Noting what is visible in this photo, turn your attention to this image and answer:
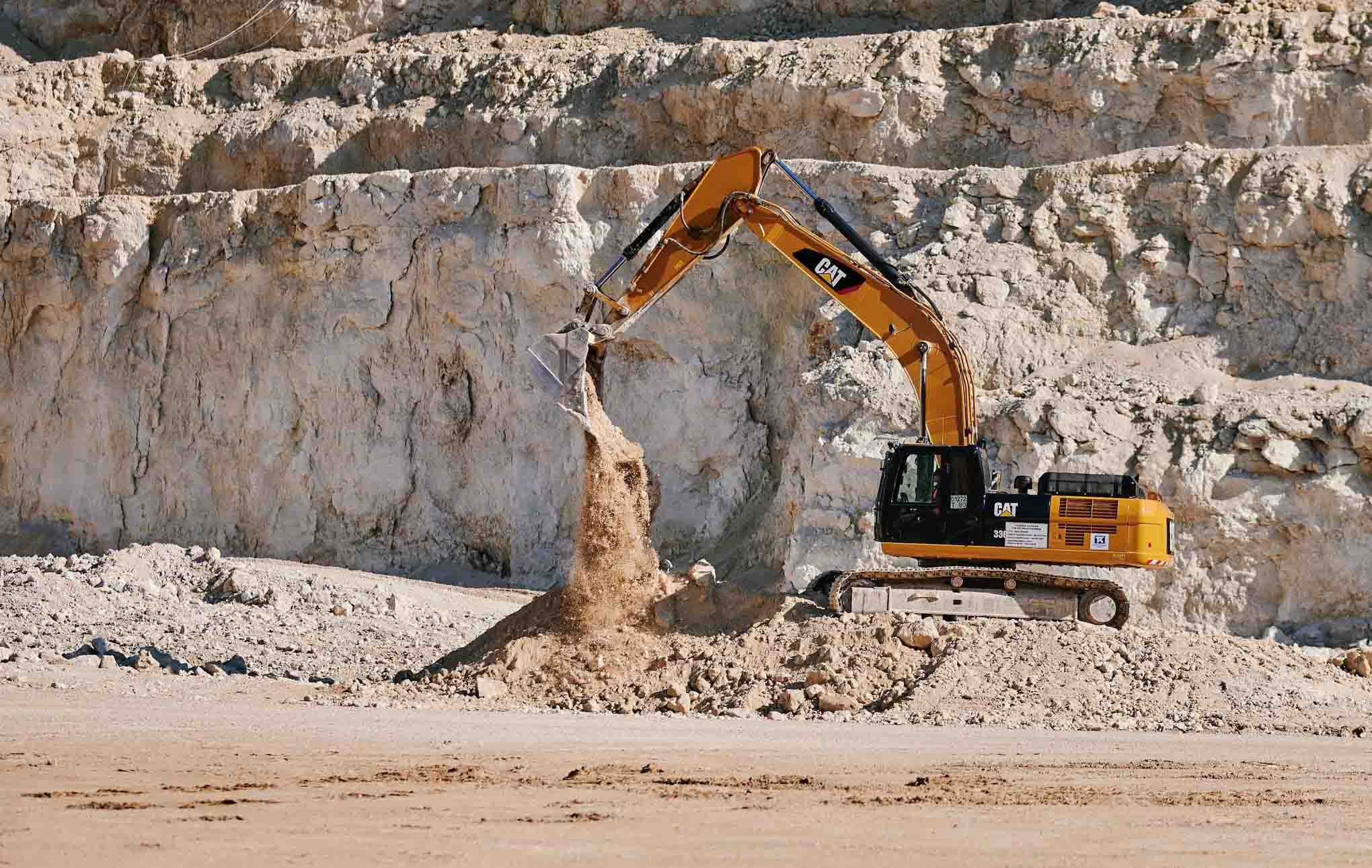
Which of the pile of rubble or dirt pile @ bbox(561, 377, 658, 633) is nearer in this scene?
dirt pile @ bbox(561, 377, 658, 633)

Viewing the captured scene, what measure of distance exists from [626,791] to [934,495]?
6292mm

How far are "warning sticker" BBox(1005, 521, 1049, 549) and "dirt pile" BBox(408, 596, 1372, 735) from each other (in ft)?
2.55

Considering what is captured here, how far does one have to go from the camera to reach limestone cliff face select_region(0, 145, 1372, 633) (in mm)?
19453

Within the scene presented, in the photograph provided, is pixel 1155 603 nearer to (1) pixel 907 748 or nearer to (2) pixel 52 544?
(1) pixel 907 748

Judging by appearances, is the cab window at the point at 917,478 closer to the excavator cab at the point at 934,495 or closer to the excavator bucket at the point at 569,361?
the excavator cab at the point at 934,495

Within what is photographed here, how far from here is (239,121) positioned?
2998 centimetres

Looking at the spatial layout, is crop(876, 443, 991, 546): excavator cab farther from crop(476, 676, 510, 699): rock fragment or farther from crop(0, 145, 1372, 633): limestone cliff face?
crop(0, 145, 1372, 633): limestone cliff face

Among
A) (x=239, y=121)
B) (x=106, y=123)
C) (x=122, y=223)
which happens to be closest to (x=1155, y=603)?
(x=122, y=223)

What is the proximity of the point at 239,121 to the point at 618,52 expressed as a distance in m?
6.24

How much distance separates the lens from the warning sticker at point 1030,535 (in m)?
15.0

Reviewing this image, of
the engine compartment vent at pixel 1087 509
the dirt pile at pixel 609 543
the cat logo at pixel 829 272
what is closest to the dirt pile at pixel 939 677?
the dirt pile at pixel 609 543

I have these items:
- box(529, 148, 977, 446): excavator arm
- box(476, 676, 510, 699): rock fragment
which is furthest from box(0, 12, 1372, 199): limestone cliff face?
box(476, 676, 510, 699): rock fragment

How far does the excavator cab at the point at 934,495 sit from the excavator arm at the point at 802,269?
30cm

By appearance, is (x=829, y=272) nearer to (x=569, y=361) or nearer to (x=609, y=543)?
(x=569, y=361)
